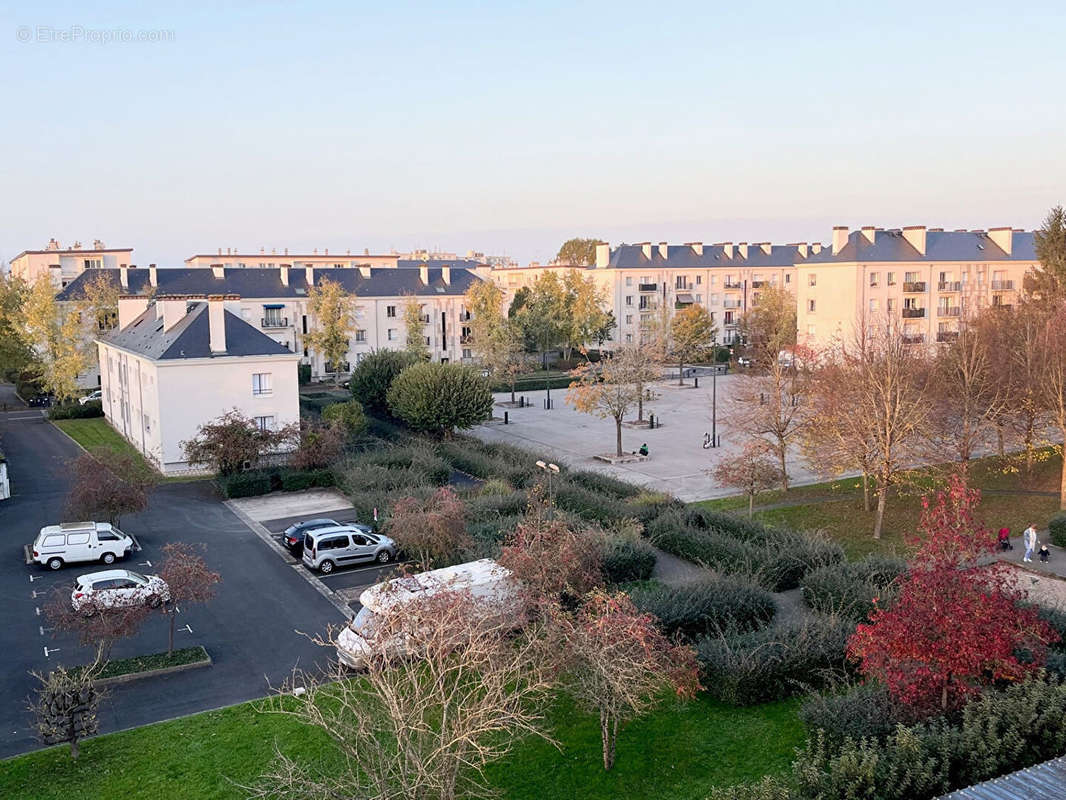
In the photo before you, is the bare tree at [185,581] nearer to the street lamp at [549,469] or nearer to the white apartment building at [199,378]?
the street lamp at [549,469]

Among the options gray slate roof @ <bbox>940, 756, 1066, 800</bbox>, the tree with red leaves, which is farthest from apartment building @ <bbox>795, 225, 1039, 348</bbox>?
gray slate roof @ <bbox>940, 756, 1066, 800</bbox>

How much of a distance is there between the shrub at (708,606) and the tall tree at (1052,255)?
1350 inches

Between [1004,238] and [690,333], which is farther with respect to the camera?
[690,333]

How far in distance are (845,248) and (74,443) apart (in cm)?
5181

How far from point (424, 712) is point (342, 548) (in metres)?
13.6

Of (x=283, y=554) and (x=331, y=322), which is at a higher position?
(x=331, y=322)

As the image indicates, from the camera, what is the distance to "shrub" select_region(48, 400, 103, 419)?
51.7m

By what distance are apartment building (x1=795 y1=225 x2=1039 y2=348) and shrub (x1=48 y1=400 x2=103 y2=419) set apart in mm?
47294

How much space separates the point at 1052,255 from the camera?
1844 inches

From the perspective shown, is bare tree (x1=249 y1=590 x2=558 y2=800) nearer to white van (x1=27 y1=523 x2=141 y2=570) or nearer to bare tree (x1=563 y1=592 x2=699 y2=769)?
bare tree (x1=563 y1=592 x2=699 y2=769)

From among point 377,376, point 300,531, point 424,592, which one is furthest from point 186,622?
point 377,376

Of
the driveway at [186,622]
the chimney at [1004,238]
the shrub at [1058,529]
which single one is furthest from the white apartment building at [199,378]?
the chimney at [1004,238]

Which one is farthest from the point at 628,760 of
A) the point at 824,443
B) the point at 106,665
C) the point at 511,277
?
the point at 511,277

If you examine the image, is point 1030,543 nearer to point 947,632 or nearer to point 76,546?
point 947,632
